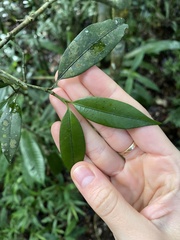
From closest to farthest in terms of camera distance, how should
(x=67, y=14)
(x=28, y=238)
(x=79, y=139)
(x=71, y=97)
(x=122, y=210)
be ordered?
(x=122, y=210) < (x=79, y=139) < (x=71, y=97) < (x=28, y=238) < (x=67, y=14)

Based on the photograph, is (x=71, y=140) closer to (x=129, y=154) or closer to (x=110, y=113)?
(x=110, y=113)

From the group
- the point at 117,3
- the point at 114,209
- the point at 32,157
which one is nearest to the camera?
the point at 114,209

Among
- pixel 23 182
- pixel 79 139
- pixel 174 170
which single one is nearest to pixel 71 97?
pixel 79 139

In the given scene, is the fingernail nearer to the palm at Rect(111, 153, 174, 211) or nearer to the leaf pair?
the leaf pair

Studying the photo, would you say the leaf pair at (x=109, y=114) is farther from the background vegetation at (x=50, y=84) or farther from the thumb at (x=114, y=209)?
the background vegetation at (x=50, y=84)

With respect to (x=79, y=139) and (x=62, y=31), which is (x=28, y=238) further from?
(x=62, y=31)

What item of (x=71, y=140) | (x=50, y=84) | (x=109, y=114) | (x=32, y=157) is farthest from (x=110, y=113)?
(x=50, y=84)
